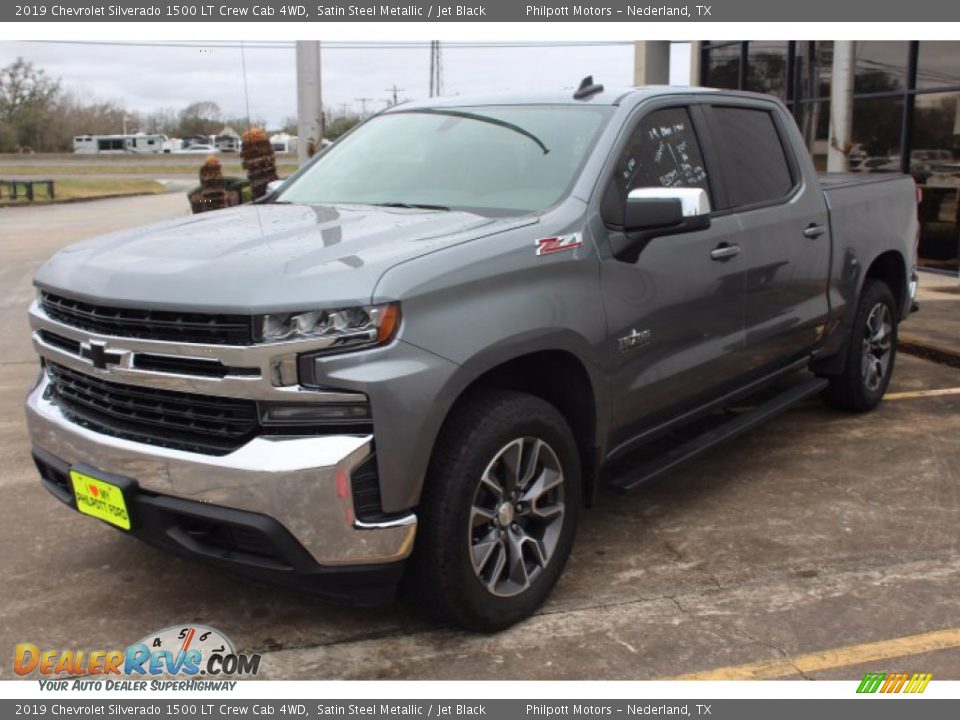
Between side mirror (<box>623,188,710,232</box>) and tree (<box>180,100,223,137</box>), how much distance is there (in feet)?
253

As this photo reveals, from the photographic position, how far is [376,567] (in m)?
2.98

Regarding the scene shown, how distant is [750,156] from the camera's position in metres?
4.88

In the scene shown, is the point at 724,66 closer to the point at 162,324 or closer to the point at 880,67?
the point at 880,67

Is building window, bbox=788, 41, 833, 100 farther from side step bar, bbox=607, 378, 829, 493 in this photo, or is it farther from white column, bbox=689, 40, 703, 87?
side step bar, bbox=607, 378, 829, 493

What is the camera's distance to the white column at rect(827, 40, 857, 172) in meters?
11.1

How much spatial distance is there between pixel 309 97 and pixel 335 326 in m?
8.82

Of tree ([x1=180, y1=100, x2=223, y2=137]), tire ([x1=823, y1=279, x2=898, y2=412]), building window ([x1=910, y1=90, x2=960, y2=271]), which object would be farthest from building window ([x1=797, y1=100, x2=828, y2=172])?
tree ([x1=180, y1=100, x2=223, y2=137])

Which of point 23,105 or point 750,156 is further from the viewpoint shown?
point 23,105

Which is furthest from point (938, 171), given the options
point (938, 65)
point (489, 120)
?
point (489, 120)

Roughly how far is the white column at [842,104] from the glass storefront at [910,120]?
51.9 inches

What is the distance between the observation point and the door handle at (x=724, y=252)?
4279 millimetres
